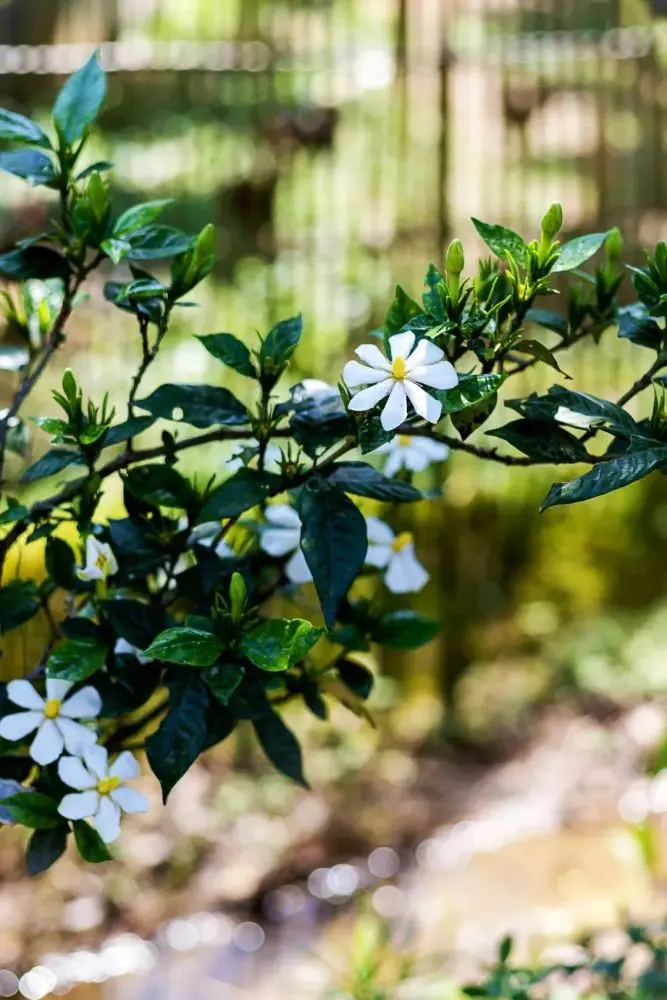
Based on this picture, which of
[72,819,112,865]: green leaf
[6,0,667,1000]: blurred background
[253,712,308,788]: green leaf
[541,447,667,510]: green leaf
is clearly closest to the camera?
[541,447,667,510]: green leaf

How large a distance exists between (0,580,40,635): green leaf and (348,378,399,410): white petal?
0.33 m

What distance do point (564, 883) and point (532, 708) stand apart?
1.02 metres

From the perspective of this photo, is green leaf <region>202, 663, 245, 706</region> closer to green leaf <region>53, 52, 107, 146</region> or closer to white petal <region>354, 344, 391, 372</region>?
white petal <region>354, 344, 391, 372</region>

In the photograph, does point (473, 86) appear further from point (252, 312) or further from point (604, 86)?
point (252, 312)

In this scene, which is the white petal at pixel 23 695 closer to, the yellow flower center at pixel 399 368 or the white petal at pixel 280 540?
the white petal at pixel 280 540

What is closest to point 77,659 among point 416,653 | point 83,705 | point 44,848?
point 83,705

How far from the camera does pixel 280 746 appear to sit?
94 cm

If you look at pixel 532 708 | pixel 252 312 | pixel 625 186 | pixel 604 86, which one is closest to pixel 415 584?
pixel 532 708

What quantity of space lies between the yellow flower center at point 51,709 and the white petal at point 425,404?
13.4 inches

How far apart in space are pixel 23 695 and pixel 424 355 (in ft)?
1.22

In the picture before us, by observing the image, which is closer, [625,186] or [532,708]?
[532,708]

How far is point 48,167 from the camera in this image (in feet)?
2.98

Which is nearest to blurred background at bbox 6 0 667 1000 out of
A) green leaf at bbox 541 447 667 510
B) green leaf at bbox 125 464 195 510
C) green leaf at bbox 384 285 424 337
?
green leaf at bbox 125 464 195 510

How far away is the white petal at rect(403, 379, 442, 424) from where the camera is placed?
28.8 inches
